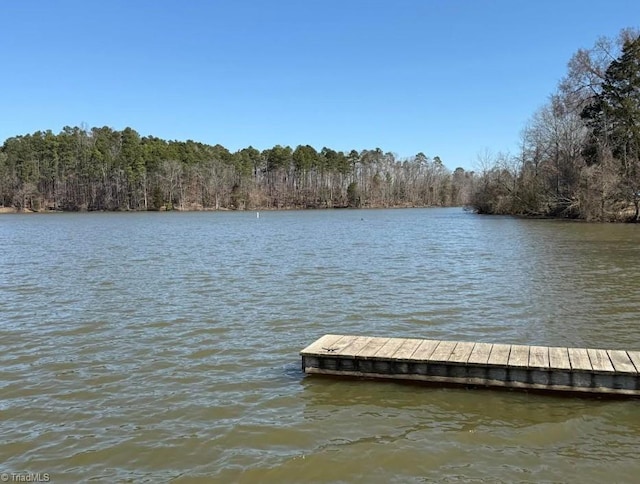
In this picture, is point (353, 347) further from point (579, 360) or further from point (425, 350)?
point (579, 360)

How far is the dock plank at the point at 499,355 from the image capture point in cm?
809

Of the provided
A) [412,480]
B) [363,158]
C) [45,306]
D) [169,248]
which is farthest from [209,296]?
[363,158]

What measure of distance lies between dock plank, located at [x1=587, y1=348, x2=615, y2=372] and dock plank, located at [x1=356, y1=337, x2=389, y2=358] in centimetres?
321

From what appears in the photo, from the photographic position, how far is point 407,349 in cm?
895

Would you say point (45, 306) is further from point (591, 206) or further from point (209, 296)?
point (591, 206)

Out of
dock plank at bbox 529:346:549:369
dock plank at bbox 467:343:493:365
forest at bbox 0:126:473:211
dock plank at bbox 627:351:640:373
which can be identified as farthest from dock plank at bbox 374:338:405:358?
forest at bbox 0:126:473:211

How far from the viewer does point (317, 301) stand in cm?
1518

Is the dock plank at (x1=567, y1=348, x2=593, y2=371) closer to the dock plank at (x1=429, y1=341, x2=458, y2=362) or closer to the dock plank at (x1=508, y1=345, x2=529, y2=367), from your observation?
the dock plank at (x1=508, y1=345, x2=529, y2=367)

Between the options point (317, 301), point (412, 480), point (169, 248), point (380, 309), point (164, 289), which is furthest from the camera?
point (169, 248)

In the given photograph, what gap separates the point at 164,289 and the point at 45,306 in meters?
3.63

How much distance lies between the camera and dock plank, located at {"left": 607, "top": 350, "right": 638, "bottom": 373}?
7.70 metres

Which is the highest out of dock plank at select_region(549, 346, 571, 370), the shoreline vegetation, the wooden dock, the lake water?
the shoreline vegetation

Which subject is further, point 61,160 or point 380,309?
point 61,160

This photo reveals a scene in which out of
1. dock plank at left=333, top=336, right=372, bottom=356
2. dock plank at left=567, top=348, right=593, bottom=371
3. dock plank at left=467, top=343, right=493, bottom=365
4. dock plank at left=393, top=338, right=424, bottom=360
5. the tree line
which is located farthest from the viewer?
the tree line
